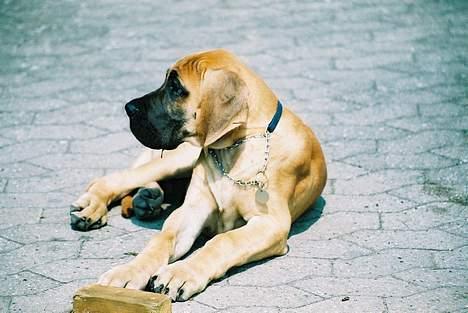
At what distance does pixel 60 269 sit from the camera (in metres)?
4.66

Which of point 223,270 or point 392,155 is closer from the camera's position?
point 223,270

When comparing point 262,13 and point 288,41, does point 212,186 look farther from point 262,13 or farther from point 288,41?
point 262,13

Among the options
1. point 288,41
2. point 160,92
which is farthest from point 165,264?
point 288,41

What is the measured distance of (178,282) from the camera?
4.23 metres

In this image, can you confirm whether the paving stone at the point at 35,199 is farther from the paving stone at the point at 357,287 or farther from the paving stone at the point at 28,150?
the paving stone at the point at 357,287

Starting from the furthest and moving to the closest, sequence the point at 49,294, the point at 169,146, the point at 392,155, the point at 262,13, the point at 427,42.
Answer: the point at 262,13
the point at 427,42
the point at 392,155
the point at 169,146
the point at 49,294

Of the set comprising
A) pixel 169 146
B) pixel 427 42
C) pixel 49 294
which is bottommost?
pixel 427 42

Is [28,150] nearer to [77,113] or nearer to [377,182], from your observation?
[77,113]

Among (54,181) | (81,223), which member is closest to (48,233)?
(81,223)

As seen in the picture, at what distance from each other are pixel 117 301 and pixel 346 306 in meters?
1.06

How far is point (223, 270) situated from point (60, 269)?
872 mm

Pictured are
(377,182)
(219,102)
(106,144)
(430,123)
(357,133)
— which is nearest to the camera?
(219,102)

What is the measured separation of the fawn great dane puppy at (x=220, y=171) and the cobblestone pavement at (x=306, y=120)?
0.48 feet

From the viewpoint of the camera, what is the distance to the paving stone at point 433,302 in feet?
13.6
